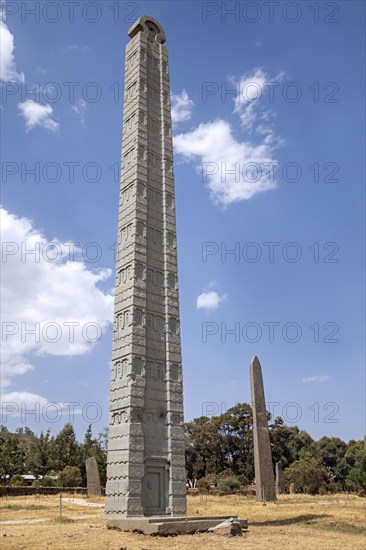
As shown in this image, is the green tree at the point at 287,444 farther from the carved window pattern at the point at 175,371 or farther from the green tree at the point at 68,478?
the carved window pattern at the point at 175,371

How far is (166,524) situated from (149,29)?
2423cm

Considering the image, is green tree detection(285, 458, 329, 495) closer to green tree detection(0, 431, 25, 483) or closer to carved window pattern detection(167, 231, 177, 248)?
green tree detection(0, 431, 25, 483)

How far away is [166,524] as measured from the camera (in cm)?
1595

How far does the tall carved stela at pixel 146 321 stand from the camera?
18750 mm

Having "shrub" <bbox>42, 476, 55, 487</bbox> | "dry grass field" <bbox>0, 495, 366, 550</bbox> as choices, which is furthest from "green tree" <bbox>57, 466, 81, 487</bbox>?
"dry grass field" <bbox>0, 495, 366, 550</bbox>

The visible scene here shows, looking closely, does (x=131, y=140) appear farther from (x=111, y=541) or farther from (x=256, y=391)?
(x=256, y=391)

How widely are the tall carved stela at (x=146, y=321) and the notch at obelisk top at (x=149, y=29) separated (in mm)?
157

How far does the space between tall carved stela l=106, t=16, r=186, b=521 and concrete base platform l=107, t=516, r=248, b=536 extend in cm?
61

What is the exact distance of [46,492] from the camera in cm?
4144

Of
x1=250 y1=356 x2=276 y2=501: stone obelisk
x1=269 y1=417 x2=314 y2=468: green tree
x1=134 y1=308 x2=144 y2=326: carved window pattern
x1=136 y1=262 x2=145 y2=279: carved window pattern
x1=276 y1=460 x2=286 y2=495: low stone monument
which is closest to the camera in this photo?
x1=134 y1=308 x2=144 y2=326: carved window pattern

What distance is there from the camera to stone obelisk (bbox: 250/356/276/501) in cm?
3416

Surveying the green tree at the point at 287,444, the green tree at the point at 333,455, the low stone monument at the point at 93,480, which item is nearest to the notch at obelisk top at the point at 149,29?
the low stone monument at the point at 93,480

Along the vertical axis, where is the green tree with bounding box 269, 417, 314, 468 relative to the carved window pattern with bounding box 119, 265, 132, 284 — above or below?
below

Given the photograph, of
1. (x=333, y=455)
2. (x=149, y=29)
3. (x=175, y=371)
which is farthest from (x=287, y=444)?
(x=149, y=29)
